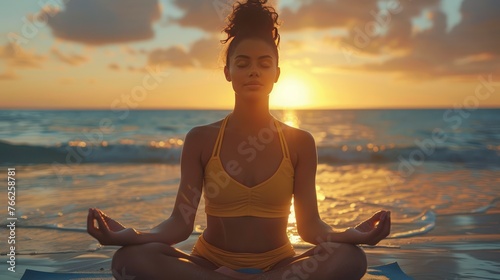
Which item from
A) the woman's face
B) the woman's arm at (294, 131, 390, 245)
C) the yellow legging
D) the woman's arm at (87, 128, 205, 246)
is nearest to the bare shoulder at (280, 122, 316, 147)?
the woman's arm at (294, 131, 390, 245)

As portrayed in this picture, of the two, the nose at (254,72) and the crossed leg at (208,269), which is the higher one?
the nose at (254,72)

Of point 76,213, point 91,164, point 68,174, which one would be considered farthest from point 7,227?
point 91,164

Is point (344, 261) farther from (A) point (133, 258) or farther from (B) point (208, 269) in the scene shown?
Answer: (A) point (133, 258)

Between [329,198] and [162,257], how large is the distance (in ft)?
21.0

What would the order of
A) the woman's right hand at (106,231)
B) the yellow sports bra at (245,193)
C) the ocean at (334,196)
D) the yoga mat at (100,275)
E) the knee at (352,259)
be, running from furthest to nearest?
the ocean at (334,196) < the yoga mat at (100,275) < the yellow sports bra at (245,193) < the knee at (352,259) < the woman's right hand at (106,231)

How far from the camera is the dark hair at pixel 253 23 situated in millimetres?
3777

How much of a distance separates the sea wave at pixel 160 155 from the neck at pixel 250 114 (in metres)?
13.8

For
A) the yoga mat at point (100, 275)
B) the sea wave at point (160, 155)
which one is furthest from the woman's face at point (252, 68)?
the sea wave at point (160, 155)

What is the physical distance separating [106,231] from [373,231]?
1.51 metres

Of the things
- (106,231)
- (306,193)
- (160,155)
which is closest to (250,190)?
(306,193)

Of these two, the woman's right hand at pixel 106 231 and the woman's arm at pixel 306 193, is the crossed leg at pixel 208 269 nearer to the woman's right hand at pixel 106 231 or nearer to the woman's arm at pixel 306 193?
the woman's right hand at pixel 106 231

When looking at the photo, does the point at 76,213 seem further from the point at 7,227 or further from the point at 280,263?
the point at 280,263

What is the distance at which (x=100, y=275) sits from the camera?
472 centimetres

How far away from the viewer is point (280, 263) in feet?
12.1
